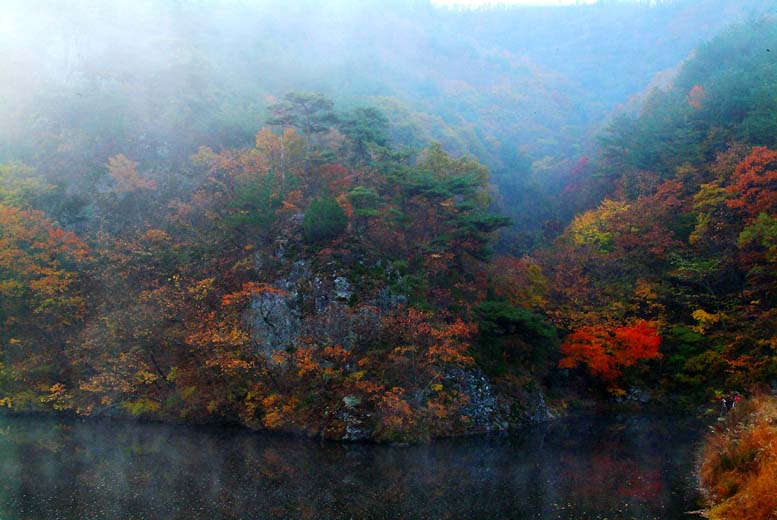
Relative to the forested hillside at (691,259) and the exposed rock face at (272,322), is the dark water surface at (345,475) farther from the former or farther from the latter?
the forested hillside at (691,259)

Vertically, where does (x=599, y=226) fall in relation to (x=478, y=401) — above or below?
above

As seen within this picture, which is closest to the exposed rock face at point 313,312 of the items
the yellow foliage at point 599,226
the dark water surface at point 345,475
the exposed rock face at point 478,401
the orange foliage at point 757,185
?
the exposed rock face at point 478,401

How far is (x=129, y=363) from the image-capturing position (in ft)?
99.7

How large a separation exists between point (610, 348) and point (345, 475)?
19434mm

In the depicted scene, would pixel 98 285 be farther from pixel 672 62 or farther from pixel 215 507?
pixel 672 62

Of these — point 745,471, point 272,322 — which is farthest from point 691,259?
point 272,322

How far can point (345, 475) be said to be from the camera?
19312 millimetres

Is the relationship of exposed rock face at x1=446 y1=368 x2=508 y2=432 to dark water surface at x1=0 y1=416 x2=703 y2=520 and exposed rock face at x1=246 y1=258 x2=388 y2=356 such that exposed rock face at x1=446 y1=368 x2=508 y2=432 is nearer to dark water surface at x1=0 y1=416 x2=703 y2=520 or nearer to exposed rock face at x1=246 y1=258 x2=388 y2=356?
dark water surface at x1=0 y1=416 x2=703 y2=520

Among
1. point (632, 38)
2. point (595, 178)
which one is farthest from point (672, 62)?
point (595, 178)

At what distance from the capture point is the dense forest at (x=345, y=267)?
91.5 ft

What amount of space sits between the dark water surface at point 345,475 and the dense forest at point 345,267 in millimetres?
3041

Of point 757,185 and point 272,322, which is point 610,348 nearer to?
point 757,185

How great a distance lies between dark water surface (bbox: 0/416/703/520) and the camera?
50.5 feet

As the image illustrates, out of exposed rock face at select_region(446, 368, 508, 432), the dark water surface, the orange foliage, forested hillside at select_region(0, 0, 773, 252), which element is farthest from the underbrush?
forested hillside at select_region(0, 0, 773, 252)
